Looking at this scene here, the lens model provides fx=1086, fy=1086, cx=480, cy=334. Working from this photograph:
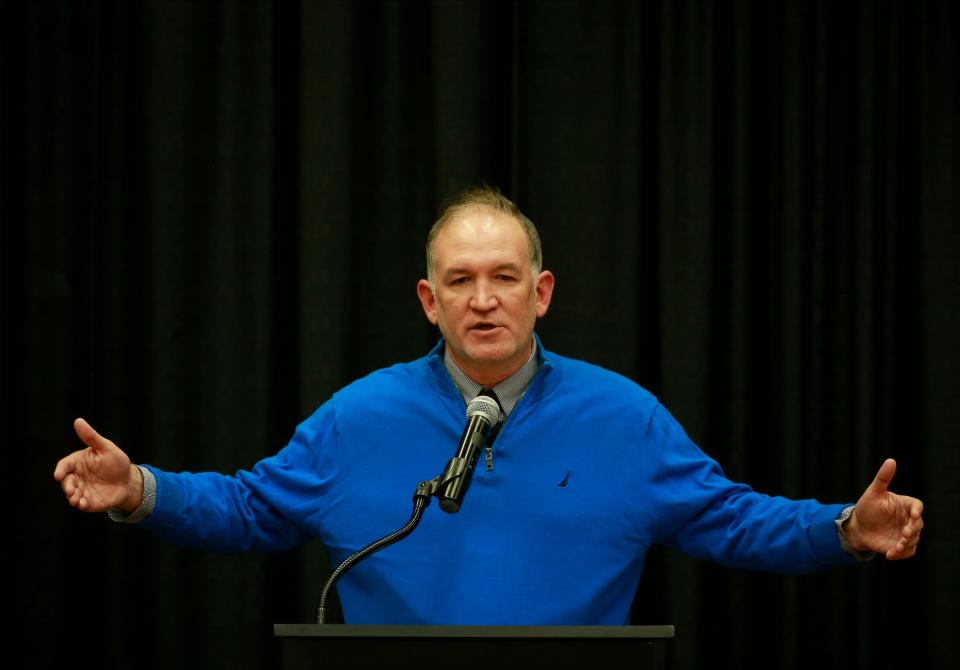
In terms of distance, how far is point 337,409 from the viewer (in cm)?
237

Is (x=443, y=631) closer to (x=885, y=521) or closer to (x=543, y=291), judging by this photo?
(x=885, y=521)

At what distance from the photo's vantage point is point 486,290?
88.2 inches

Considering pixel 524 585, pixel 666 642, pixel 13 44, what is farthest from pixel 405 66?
pixel 666 642

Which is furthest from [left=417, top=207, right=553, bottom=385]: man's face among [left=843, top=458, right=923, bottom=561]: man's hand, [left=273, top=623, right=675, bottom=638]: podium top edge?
[left=273, top=623, right=675, bottom=638]: podium top edge

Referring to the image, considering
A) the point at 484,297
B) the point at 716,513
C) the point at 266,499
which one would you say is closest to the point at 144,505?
the point at 266,499

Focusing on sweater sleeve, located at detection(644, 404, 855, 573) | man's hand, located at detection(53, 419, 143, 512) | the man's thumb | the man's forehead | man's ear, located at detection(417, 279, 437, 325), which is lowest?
sweater sleeve, located at detection(644, 404, 855, 573)

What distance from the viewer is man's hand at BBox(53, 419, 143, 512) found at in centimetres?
191

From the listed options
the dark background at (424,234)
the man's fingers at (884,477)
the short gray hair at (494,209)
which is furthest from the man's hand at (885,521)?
the dark background at (424,234)

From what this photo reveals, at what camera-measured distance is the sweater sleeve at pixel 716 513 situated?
81.4 inches

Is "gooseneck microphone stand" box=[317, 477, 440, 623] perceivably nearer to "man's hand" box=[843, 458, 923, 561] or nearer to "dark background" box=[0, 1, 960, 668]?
"man's hand" box=[843, 458, 923, 561]

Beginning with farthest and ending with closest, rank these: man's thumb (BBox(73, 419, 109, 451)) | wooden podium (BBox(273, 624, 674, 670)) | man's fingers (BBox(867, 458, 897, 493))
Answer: man's thumb (BBox(73, 419, 109, 451)) < man's fingers (BBox(867, 458, 897, 493)) < wooden podium (BBox(273, 624, 674, 670))

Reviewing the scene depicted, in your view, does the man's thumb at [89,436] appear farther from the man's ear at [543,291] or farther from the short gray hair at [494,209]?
the man's ear at [543,291]

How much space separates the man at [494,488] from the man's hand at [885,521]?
116 mm

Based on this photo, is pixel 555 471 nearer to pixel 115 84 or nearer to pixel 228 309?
pixel 228 309
